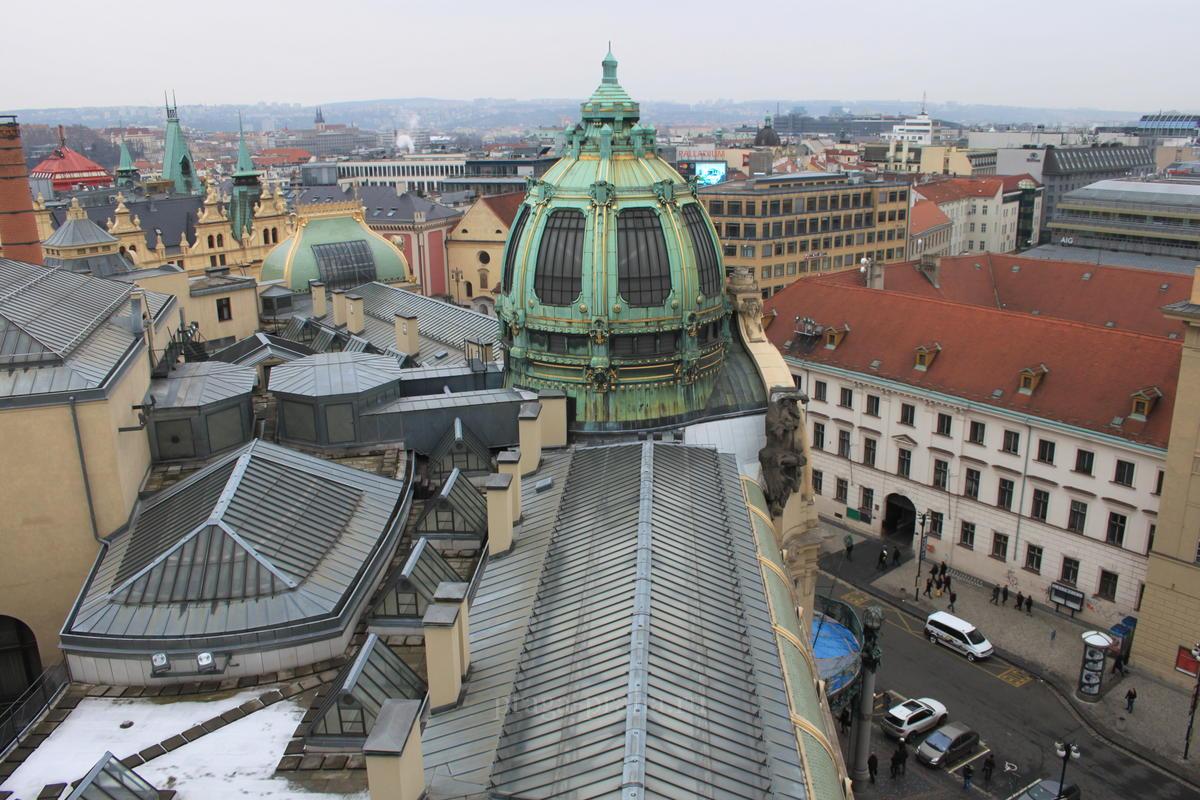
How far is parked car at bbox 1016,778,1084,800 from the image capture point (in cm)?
3862

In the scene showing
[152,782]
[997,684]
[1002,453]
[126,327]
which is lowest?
[997,684]

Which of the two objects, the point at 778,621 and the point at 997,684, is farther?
the point at 997,684

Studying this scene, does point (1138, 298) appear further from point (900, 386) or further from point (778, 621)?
point (778, 621)

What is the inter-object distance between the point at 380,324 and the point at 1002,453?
128 ft

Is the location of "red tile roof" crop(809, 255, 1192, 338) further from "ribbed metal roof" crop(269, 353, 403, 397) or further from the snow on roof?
the snow on roof

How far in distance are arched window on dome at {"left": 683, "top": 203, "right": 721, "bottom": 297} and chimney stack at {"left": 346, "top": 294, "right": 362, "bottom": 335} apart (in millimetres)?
29973

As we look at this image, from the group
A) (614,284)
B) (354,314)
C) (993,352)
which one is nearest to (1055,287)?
(993,352)

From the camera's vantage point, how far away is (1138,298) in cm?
7150

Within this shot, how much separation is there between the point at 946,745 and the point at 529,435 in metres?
23.3

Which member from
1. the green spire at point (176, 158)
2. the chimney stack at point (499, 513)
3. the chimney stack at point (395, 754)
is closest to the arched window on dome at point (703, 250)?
the chimney stack at point (499, 513)

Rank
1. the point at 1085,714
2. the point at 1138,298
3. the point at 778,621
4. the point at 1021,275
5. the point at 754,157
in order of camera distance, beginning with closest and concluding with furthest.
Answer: the point at 778,621, the point at 1085,714, the point at 1138,298, the point at 1021,275, the point at 754,157

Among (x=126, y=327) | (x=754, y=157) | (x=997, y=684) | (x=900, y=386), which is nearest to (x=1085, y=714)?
(x=997, y=684)

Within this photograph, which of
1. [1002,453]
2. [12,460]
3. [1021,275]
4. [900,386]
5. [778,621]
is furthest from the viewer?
[1021,275]

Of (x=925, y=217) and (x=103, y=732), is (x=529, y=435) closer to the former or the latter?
(x=103, y=732)
